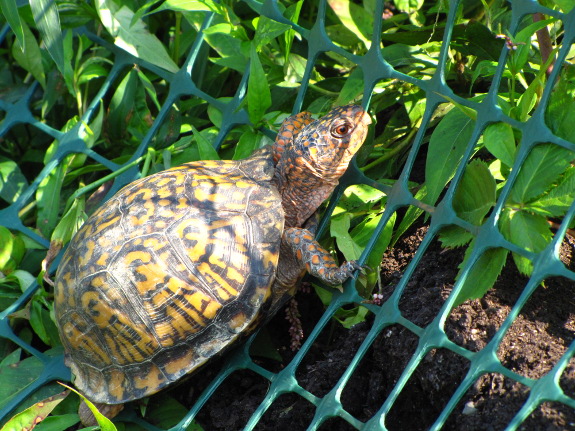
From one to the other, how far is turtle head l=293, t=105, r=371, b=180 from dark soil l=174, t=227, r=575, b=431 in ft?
1.01

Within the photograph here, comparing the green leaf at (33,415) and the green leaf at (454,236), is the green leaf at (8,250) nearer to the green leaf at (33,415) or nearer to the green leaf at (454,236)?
the green leaf at (33,415)

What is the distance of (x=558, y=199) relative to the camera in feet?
4.85

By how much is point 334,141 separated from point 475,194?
449 millimetres

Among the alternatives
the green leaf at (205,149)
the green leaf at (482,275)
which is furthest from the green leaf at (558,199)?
the green leaf at (205,149)

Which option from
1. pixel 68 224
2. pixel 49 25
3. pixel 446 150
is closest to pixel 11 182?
pixel 68 224

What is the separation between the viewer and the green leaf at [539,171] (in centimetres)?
146

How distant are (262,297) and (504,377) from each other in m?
0.63

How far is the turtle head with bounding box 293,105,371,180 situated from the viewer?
187cm

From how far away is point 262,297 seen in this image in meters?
1.75

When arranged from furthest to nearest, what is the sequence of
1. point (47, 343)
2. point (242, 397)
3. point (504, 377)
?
1. point (47, 343)
2. point (242, 397)
3. point (504, 377)

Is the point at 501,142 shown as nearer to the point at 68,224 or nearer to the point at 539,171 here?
the point at 539,171

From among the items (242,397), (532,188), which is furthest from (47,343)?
(532,188)

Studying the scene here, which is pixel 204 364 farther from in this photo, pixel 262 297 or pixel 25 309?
pixel 25 309

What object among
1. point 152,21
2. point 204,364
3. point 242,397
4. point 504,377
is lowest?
point 242,397
